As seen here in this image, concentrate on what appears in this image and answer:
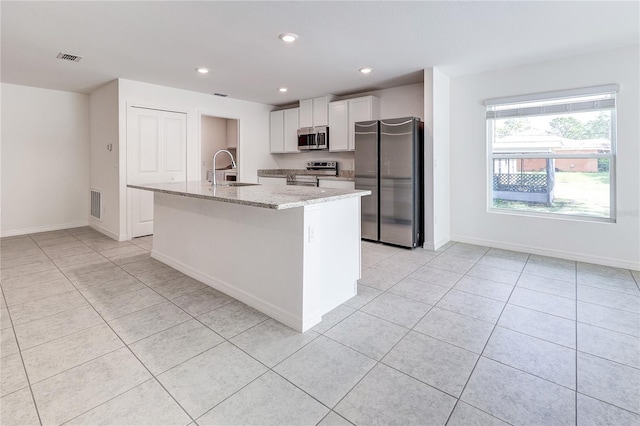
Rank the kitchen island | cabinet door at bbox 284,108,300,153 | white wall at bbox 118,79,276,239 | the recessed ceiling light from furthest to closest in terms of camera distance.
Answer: cabinet door at bbox 284,108,300,153 → white wall at bbox 118,79,276,239 → the recessed ceiling light → the kitchen island

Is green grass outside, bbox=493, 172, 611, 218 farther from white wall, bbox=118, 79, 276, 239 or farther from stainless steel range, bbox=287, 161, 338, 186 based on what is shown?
white wall, bbox=118, 79, 276, 239

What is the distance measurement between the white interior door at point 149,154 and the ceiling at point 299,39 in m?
0.63

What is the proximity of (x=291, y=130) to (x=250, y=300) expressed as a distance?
4443mm

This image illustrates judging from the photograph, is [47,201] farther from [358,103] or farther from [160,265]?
[358,103]

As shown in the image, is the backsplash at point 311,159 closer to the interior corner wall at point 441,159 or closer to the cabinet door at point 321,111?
the cabinet door at point 321,111

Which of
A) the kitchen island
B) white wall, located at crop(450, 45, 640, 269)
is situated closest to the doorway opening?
the kitchen island

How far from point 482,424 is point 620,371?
1.01 metres

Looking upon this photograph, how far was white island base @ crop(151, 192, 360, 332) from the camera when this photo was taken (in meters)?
2.25

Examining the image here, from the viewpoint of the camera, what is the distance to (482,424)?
1438 mm

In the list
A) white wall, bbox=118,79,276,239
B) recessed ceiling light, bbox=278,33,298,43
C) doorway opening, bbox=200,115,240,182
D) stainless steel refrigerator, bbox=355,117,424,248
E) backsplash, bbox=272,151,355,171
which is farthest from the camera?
doorway opening, bbox=200,115,240,182

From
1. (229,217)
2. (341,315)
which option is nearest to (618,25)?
(341,315)

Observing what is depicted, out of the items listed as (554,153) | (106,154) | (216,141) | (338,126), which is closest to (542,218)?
(554,153)

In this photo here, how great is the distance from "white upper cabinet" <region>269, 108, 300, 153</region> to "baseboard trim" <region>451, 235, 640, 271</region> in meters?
3.44

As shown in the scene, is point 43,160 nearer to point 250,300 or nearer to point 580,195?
point 250,300
